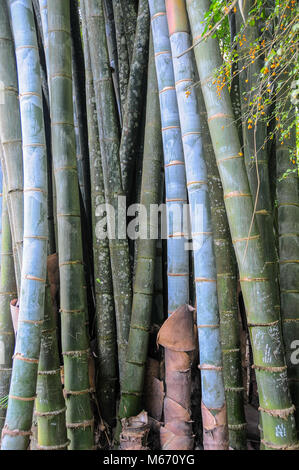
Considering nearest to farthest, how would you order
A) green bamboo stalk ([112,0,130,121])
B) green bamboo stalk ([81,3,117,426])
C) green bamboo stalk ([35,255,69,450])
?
green bamboo stalk ([35,255,69,450]) < green bamboo stalk ([81,3,117,426]) < green bamboo stalk ([112,0,130,121])

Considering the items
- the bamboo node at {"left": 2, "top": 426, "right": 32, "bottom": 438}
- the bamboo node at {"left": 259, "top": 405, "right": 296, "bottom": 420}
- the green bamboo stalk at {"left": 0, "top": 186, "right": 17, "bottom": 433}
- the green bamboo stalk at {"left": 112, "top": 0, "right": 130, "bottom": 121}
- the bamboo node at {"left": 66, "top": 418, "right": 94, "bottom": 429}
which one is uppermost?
the green bamboo stalk at {"left": 112, "top": 0, "right": 130, "bottom": 121}

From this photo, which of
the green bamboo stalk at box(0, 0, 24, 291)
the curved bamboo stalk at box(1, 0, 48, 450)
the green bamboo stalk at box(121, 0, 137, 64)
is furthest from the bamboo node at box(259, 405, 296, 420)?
the green bamboo stalk at box(121, 0, 137, 64)

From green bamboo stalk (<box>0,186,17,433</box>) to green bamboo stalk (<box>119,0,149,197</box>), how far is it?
3.38 feet

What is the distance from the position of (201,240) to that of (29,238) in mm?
1007

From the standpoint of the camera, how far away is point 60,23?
2963 mm

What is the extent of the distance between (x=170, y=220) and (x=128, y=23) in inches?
82.2

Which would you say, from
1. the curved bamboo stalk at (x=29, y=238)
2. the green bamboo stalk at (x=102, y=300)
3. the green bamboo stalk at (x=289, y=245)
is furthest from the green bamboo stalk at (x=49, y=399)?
the green bamboo stalk at (x=289, y=245)

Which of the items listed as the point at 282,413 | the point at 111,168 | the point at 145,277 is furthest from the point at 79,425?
the point at 111,168

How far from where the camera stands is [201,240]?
103 inches

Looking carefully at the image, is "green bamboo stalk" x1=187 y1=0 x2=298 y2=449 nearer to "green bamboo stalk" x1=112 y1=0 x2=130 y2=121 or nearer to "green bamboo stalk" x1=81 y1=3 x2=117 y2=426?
"green bamboo stalk" x1=81 y1=3 x2=117 y2=426

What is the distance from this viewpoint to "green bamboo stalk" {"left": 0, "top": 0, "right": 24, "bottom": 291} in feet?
8.60

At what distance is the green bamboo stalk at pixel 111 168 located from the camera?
3.18 metres

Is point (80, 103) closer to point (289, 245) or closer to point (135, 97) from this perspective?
point (135, 97)
